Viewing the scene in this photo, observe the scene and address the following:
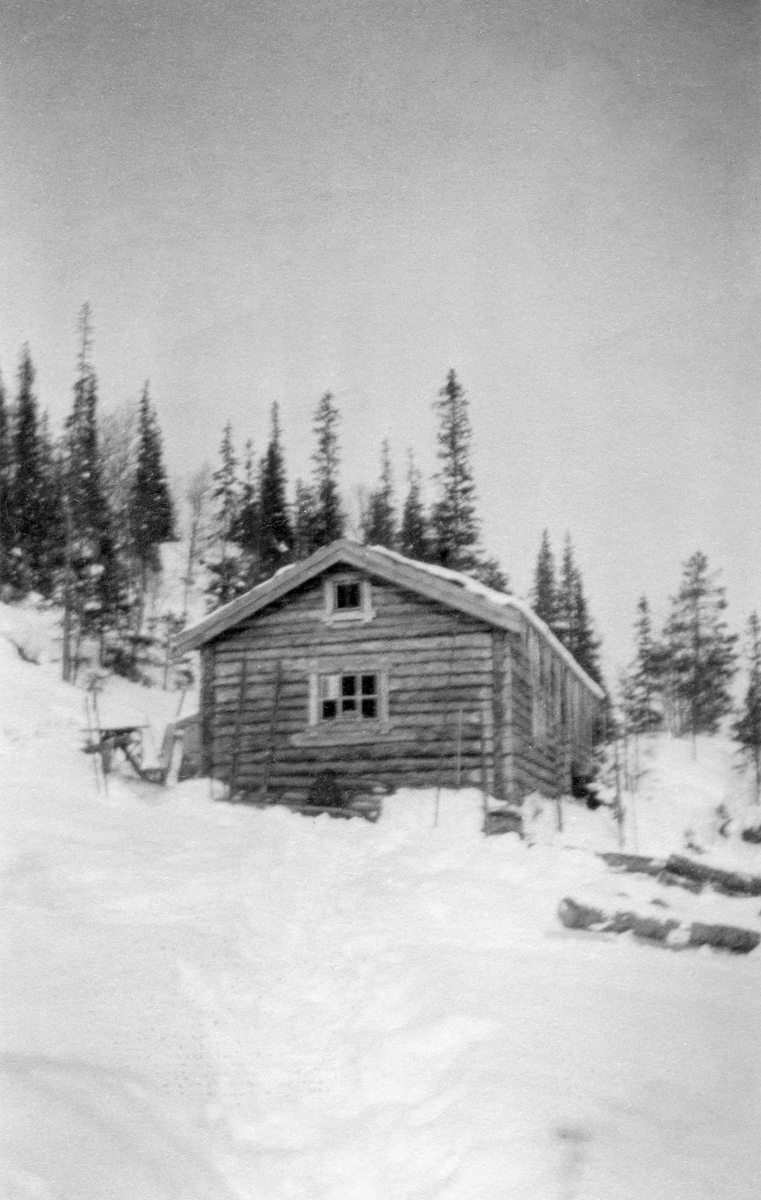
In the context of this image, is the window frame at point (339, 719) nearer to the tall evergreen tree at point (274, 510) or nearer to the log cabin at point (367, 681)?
the log cabin at point (367, 681)

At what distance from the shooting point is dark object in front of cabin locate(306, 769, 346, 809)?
48.3 feet

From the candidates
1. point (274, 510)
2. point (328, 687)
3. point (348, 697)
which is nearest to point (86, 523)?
point (274, 510)

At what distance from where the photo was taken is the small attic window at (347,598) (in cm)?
1570

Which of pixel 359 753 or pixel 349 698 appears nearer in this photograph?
pixel 359 753

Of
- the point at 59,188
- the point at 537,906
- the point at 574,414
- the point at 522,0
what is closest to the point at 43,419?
the point at 59,188

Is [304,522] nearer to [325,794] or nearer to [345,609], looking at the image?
[345,609]

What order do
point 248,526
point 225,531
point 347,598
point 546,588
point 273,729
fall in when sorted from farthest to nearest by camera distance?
point 546,588, point 225,531, point 248,526, point 347,598, point 273,729

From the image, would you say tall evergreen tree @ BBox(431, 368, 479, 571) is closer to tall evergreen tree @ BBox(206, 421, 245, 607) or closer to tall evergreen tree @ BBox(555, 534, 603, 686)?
Result: tall evergreen tree @ BBox(206, 421, 245, 607)

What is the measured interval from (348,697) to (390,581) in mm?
2304

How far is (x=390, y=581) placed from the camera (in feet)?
51.0

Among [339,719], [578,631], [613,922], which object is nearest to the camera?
[613,922]

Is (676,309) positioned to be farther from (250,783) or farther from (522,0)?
(250,783)

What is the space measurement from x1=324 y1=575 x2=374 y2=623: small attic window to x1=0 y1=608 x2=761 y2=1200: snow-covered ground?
23.7 ft

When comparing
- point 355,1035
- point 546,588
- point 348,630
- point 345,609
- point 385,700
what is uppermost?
point 546,588
